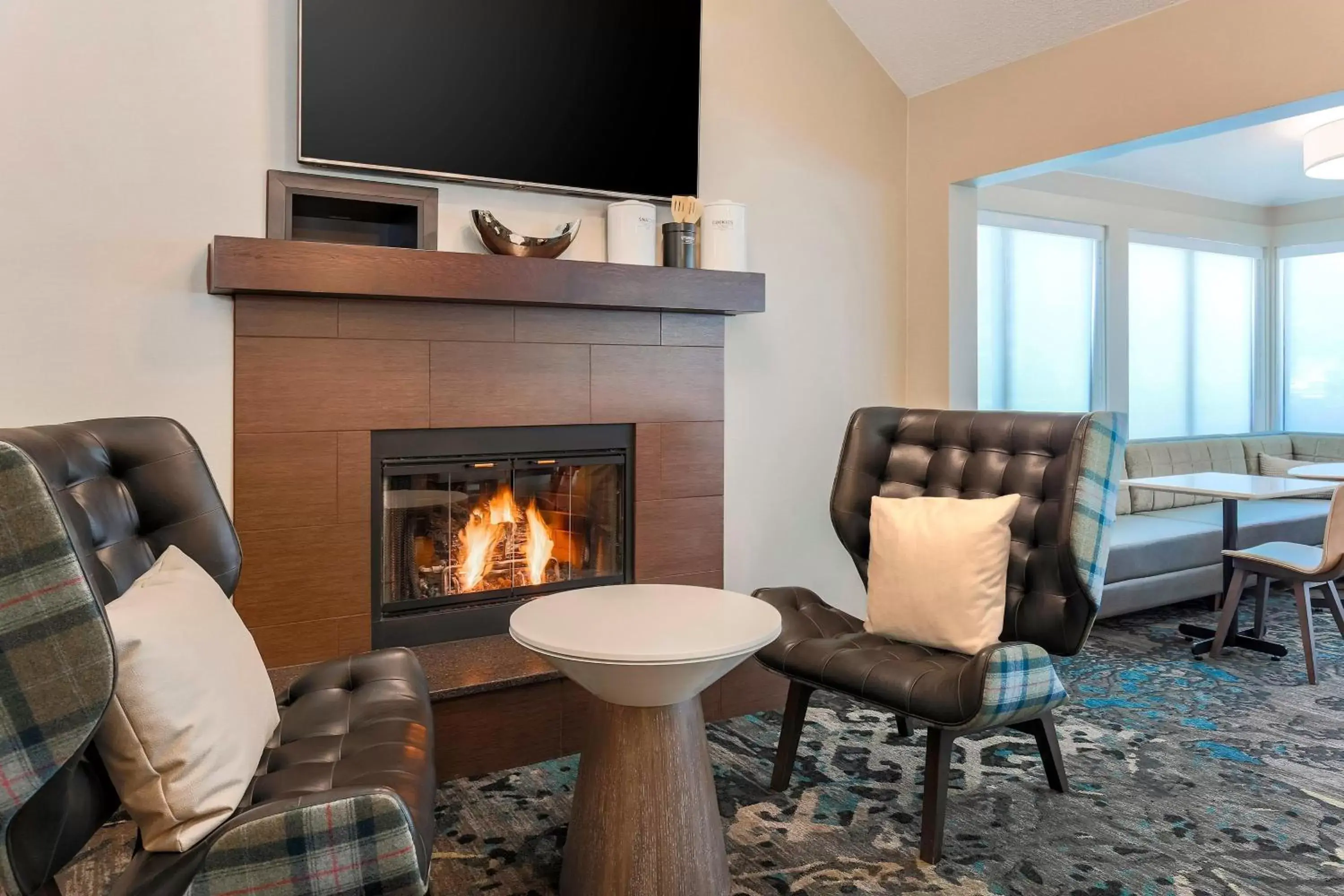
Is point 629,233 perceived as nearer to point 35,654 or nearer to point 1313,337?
point 35,654

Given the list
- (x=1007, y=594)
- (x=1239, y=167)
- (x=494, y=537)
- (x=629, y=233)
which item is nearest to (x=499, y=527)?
(x=494, y=537)

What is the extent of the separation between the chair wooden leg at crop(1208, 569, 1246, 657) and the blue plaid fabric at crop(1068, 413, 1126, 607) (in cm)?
178

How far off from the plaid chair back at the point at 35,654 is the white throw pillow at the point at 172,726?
67 millimetres

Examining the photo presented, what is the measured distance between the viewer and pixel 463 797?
2.38 m

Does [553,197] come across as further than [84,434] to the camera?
Yes

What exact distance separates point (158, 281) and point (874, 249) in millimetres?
2580

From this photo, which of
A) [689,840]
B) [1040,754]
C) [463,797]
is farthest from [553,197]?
[1040,754]

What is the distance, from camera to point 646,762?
1838 millimetres

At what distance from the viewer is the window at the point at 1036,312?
520 cm

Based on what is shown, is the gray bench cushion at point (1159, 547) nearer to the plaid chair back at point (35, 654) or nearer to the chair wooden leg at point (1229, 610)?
the chair wooden leg at point (1229, 610)

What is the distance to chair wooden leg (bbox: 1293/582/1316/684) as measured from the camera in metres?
3.44

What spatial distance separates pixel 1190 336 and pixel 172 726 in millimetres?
6793

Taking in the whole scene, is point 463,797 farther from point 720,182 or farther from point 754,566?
point 720,182

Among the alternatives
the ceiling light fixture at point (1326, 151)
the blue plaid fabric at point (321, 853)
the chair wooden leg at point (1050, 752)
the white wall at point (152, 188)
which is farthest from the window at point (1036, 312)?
the blue plaid fabric at point (321, 853)
